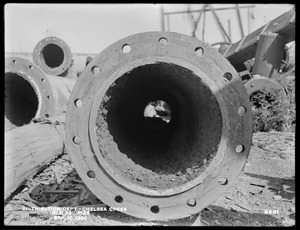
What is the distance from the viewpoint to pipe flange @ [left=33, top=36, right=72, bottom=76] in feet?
18.4

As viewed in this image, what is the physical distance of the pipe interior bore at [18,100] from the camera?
3.81 metres

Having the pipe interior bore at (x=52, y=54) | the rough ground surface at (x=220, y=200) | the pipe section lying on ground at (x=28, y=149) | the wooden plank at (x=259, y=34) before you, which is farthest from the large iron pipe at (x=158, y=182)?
the pipe interior bore at (x=52, y=54)

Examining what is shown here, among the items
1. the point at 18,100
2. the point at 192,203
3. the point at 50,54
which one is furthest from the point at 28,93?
the point at 192,203

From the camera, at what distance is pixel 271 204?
2490 millimetres

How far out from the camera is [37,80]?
3.54 m

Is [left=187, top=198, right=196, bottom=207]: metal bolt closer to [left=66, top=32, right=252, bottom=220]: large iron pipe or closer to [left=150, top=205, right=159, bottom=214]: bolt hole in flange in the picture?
[left=66, top=32, right=252, bottom=220]: large iron pipe

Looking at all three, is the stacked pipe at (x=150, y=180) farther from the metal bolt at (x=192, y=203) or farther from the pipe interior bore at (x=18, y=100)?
the pipe interior bore at (x=18, y=100)

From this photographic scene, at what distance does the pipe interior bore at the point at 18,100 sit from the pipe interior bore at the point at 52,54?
5.75 feet

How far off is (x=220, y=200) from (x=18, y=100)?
3067mm

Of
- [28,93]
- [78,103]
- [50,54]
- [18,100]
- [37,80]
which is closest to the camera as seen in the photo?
[78,103]

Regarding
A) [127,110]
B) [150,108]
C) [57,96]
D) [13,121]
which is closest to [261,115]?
[127,110]

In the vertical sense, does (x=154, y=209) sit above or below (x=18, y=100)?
below

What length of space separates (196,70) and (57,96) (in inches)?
97.1

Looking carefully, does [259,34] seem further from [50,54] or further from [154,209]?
[154,209]
